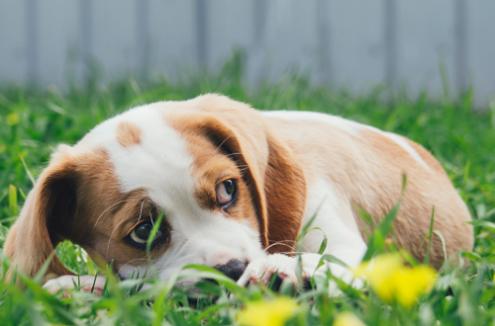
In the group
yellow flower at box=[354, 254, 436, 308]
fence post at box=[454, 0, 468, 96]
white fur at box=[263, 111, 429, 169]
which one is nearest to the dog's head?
white fur at box=[263, 111, 429, 169]

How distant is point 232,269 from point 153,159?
529mm

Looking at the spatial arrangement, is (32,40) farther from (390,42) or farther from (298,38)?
(390,42)

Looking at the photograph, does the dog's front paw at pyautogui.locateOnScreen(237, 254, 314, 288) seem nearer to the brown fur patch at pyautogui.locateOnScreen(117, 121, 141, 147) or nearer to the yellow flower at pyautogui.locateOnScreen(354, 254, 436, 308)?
the brown fur patch at pyautogui.locateOnScreen(117, 121, 141, 147)

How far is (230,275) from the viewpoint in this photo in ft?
9.25

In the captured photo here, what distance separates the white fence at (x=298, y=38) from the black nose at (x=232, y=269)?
5.52 m

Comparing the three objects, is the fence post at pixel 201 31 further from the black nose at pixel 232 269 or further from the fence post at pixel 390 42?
the black nose at pixel 232 269

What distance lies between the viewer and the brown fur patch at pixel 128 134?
3.22 meters

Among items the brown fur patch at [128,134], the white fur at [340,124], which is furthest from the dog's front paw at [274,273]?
the white fur at [340,124]

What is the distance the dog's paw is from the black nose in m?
0.48

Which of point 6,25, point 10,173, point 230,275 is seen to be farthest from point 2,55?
point 230,275

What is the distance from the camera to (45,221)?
3.19 meters

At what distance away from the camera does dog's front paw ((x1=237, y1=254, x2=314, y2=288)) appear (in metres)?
2.72

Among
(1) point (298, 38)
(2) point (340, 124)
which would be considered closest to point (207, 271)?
(2) point (340, 124)

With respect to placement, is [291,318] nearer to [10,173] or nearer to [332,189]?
[332,189]
